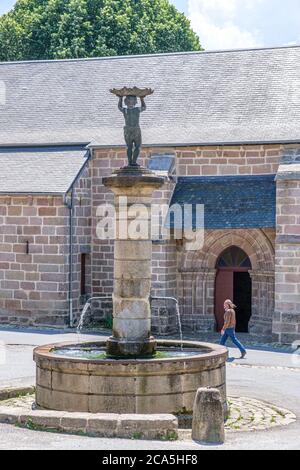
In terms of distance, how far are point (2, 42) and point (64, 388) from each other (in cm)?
3442

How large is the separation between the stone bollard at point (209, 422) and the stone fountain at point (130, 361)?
5.72ft

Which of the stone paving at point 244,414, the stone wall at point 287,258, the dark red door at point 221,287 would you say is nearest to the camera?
the stone paving at point 244,414

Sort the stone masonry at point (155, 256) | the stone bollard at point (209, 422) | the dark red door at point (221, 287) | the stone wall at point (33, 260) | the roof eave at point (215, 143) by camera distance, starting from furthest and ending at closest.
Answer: the dark red door at point (221, 287), the stone wall at point (33, 260), the stone masonry at point (155, 256), the roof eave at point (215, 143), the stone bollard at point (209, 422)

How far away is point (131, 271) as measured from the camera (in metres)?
14.8

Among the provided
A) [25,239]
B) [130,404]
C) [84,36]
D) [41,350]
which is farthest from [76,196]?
[84,36]

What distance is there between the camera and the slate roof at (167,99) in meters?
26.7

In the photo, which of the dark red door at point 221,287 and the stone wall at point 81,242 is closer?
the dark red door at point 221,287

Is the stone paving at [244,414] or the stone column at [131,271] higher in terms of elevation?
the stone column at [131,271]

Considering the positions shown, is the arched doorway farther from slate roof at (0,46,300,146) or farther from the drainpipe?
the drainpipe

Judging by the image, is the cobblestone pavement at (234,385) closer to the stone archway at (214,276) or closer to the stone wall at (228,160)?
the stone archway at (214,276)

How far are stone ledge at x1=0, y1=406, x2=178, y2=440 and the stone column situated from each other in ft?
8.32

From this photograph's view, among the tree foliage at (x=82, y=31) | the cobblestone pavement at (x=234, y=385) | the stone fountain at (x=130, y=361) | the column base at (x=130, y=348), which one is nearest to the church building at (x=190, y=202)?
the cobblestone pavement at (x=234, y=385)

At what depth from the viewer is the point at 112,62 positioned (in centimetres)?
3170

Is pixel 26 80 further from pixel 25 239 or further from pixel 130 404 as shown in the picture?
pixel 130 404
